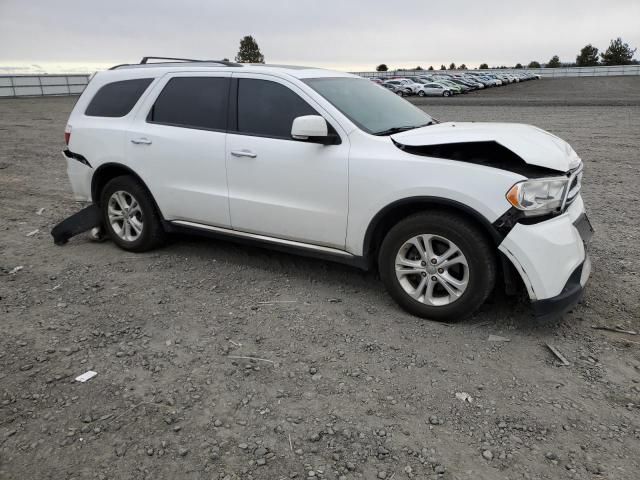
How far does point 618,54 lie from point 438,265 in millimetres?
120610

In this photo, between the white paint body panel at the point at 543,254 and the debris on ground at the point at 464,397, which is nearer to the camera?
the debris on ground at the point at 464,397

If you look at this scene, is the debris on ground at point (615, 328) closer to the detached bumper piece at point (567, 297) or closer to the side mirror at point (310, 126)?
the detached bumper piece at point (567, 297)

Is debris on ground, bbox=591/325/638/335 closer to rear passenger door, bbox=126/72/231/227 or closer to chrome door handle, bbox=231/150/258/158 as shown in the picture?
chrome door handle, bbox=231/150/258/158

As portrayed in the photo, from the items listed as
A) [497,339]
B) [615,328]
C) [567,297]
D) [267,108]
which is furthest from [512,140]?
[267,108]

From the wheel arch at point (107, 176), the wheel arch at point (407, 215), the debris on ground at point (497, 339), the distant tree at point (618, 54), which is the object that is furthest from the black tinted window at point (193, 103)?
the distant tree at point (618, 54)

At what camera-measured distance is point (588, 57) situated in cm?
10769

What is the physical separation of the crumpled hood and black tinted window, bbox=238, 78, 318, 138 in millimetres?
897

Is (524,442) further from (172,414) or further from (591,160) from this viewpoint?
(591,160)

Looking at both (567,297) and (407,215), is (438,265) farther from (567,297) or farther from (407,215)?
(567,297)

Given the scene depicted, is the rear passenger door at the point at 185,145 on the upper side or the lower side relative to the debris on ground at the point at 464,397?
upper

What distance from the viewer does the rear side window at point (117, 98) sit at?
5.44 meters

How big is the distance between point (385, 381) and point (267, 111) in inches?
97.7

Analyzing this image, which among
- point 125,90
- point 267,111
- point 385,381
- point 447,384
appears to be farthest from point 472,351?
point 125,90

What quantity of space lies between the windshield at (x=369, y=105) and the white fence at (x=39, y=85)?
A: 36658 mm
